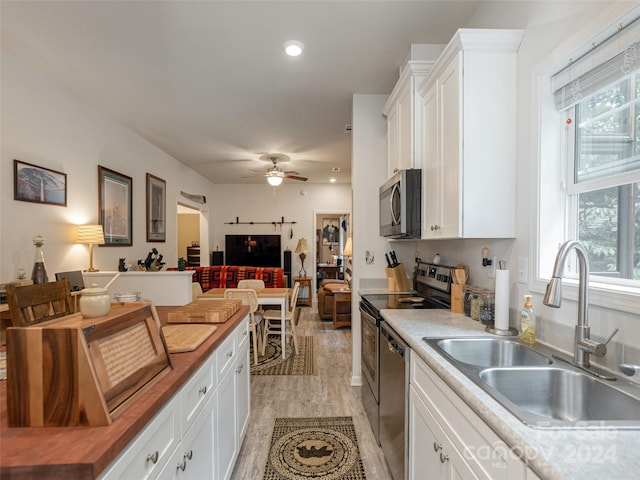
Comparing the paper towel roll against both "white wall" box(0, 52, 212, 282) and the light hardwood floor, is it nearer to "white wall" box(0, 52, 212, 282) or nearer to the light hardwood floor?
the light hardwood floor

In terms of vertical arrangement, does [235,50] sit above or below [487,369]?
above

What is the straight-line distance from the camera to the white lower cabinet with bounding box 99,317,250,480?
2.68ft

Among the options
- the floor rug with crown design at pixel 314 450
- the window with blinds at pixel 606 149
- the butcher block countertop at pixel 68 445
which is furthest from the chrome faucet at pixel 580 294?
the floor rug with crown design at pixel 314 450

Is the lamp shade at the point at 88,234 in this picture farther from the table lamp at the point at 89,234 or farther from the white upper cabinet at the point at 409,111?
the white upper cabinet at the point at 409,111

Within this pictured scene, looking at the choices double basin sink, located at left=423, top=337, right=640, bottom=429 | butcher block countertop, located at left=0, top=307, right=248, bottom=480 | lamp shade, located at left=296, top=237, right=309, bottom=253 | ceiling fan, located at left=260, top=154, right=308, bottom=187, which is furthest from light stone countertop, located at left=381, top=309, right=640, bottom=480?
lamp shade, located at left=296, top=237, right=309, bottom=253

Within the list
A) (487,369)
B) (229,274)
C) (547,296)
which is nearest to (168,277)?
(487,369)

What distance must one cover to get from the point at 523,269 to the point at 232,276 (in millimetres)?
5057

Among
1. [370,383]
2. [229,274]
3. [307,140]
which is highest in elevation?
[307,140]

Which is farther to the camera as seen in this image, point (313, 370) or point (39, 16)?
point (313, 370)

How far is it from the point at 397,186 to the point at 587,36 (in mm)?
1162

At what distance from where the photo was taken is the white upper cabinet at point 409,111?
2066 millimetres

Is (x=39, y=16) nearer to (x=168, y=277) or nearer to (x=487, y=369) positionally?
(x=168, y=277)

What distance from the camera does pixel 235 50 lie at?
2309mm

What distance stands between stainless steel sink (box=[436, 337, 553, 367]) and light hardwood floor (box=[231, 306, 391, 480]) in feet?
3.22
